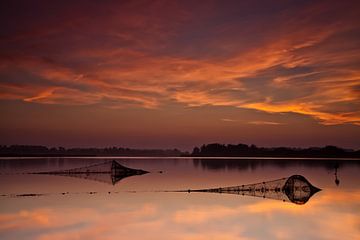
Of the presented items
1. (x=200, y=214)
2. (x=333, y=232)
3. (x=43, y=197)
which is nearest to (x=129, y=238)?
(x=200, y=214)

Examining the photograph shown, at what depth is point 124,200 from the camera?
108ft

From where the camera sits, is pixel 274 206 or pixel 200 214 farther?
pixel 274 206

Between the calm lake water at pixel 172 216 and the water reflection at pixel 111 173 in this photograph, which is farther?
the water reflection at pixel 111 173

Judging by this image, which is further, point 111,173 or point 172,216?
point 111,173

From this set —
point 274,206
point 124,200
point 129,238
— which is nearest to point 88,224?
point 129,238

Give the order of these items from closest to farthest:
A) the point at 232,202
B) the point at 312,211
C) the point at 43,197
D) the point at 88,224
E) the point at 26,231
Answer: the point at 26,231
the point at 88,224
the point at 312,211
the point at 232,202
the point at 43,197

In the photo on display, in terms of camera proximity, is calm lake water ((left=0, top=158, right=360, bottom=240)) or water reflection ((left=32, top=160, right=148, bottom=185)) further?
water reflection ((left=32, top=160, right=148, bottom=185))

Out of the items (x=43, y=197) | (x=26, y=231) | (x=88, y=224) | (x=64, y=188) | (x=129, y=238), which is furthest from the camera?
(x=64, y=188)

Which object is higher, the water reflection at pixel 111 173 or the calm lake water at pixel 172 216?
the water reflection at pixel 111 173

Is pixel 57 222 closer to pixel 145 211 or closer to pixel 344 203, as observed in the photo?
pixel 145 211

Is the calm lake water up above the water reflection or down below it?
below

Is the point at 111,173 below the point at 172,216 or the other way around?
the other way around

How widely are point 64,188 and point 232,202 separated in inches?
713

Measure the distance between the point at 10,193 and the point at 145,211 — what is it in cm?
1456
